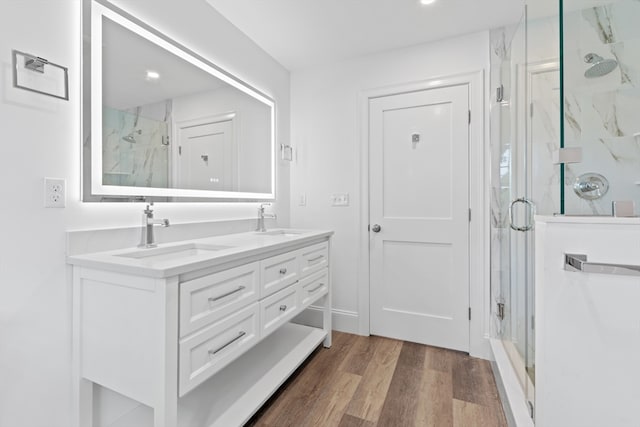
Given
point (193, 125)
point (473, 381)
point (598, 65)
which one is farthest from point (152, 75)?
point (473, 381)

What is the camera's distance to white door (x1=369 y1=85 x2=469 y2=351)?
2.27 m

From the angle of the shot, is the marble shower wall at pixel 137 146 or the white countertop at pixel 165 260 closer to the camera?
the white countertop at pixel 165 260

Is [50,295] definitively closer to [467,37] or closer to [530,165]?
[530,165]

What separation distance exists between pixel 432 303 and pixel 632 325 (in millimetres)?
1490

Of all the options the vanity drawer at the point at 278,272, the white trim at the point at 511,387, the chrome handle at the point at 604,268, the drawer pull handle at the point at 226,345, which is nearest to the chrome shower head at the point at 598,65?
the chrome handle at the point at 604,268

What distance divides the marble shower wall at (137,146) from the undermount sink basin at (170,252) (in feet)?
1.13

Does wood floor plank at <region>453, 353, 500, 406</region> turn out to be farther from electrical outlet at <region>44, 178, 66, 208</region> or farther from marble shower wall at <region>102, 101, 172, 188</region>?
electrical outlet at <region>44, 178, 66, 208</region>

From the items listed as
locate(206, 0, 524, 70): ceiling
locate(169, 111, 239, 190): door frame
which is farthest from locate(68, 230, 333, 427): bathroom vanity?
locate(206, 0, 524, 70): ceiling

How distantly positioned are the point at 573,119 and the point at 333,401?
5.86 ft

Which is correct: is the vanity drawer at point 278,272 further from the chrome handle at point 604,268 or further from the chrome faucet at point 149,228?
the chrome handle at point 604,268

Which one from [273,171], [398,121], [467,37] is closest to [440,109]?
[398,121]

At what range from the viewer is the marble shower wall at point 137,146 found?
1363 mm

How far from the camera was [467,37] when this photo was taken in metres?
2.21

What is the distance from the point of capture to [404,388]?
1812 mm
